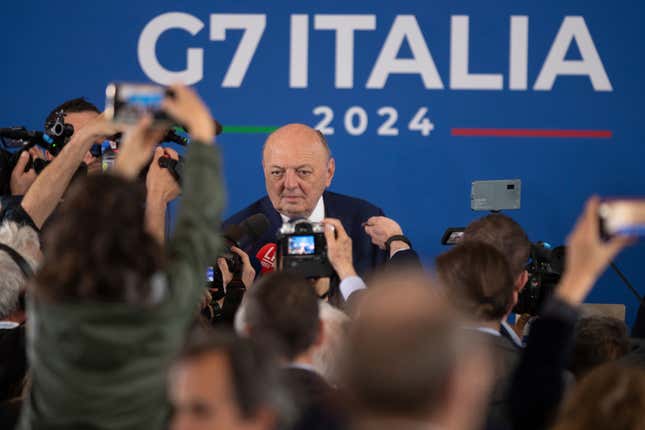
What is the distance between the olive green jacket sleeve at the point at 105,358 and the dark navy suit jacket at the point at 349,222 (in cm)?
209

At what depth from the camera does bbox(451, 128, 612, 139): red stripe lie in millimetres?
4988

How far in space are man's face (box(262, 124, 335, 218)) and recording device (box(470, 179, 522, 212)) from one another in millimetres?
826

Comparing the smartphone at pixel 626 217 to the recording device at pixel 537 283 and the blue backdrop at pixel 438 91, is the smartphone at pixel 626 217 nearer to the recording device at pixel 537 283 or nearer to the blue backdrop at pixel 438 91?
the recording device at pixel 537 283

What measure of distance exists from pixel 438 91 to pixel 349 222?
57.0 inches

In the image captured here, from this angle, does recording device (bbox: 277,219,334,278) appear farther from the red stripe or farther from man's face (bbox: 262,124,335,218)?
the red stripe

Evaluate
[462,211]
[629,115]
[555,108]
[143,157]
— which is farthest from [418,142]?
[143,157]

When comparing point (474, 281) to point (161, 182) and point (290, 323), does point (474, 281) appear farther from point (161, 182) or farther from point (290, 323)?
point (161, 182)

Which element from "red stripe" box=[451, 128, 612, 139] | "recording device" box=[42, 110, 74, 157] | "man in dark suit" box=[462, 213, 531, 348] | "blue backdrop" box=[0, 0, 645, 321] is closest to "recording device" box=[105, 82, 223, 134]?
"man in dark suit" box=[462, 213, 531, 348]

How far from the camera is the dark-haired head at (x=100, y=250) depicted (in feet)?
5.01

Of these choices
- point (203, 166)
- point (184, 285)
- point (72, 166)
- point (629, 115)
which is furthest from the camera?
point (629, 115)

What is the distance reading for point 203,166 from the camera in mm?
1742

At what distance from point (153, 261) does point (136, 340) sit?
0.43 ft

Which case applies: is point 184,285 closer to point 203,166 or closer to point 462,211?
point 203,166

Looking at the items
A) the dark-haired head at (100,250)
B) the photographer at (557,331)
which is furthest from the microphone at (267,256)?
the dark-haired head at (100,250)
